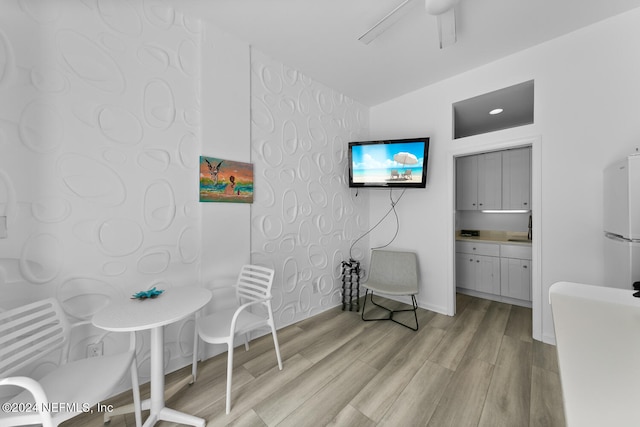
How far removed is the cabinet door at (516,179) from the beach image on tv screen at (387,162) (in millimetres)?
1817

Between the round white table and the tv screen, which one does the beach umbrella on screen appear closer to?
the tv screen

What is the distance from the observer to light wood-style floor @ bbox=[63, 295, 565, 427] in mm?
1448

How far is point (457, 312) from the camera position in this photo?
117 inches

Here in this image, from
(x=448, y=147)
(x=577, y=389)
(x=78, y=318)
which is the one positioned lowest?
(x=78, y=318)

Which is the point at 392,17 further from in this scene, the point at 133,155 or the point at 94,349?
the point at 94,349

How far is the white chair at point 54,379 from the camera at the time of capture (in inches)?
34.9

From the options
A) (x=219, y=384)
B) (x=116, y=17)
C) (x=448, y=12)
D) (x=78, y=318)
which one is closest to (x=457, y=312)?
(x=219, y=384)

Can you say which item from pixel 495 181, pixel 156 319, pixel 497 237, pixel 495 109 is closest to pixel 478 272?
pixel 497 237

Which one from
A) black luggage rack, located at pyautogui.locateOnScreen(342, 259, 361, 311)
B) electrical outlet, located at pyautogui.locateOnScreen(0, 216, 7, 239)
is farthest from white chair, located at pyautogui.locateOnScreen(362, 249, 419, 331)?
electrical outlet, located at pyautogui.locateOnScreen(0, 216, 7, 239)

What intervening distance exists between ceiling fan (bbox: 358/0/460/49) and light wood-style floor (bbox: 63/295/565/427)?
105 inches

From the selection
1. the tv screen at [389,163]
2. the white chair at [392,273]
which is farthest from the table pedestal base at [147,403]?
the tv screen at [389,163]

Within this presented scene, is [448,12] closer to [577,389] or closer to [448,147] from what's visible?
[448,147]

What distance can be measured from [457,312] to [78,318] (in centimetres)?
375

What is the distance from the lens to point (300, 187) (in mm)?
2779
